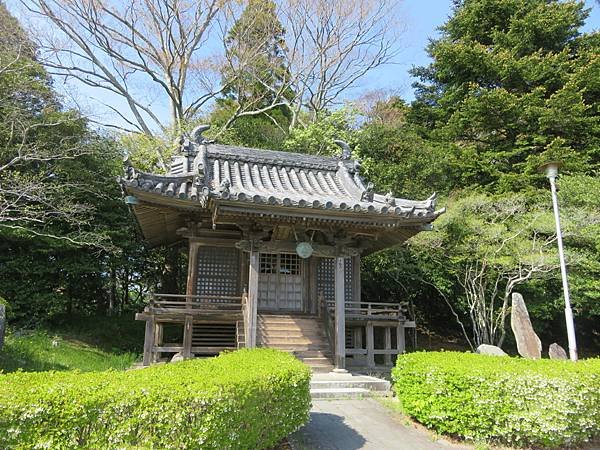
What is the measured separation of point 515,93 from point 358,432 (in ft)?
62.5

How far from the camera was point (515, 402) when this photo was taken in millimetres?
5371

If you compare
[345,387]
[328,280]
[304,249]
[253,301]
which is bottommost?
[345,387]

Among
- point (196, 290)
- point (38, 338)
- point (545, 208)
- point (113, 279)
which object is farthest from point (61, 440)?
point (545, 208)

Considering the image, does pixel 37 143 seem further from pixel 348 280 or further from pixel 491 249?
pixel 491 249

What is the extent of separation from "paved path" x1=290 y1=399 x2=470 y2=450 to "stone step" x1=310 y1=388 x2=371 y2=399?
1.68ft

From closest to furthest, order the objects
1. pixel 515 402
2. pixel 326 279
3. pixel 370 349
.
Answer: pixel 515 402
pixel 370 349
pixel 326 279

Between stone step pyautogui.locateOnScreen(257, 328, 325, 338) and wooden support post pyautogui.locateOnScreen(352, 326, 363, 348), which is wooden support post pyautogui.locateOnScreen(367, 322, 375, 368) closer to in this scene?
wooden support post pyautogui.locateOnScreen(352, 326, 363, 348)

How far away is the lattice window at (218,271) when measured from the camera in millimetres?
11719

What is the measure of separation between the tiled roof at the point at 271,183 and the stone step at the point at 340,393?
11.8 ft

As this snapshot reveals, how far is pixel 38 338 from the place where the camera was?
1170 cm

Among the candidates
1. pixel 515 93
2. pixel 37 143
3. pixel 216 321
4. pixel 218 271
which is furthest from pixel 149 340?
pixel 515 93

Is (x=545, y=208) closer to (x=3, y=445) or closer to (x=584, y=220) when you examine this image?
(x=584, y=220)

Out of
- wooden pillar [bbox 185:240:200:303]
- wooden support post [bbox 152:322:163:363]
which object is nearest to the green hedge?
wooden support post [bbox 152:322:163:363]

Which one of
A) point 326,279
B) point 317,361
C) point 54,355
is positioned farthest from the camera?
point 326,279
